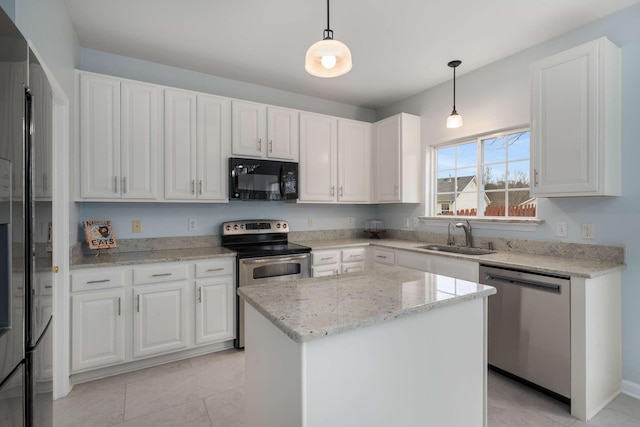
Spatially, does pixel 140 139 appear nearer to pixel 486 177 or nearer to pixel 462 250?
pixel 462 250

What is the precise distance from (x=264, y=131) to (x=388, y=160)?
156 cm

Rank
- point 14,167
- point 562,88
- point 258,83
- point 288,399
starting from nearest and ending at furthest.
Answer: point 14,167 → point 288,399 → point 562,88 → point 258,83

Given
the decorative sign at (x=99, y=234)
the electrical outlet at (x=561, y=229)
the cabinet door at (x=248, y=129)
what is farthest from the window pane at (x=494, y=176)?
the decorative sign at (x=99, y=234)

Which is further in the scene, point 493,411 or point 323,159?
point 323,159

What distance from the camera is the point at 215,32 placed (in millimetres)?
2564

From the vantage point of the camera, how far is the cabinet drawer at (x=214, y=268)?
2.77 meters

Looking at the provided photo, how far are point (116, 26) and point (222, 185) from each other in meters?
1.51

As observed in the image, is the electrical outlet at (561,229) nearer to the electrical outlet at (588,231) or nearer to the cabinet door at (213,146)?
the electrical outlet at (588,231)

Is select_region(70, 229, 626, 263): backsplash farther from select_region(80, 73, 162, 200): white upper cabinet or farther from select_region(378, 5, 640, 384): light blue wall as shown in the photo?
select_region(80, 73, 162, 200): white upper cabinet

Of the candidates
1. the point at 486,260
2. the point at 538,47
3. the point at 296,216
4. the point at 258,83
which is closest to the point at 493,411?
the point at 486,260

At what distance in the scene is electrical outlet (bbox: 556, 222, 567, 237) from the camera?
257cm

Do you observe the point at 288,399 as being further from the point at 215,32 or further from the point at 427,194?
the point at 427,194

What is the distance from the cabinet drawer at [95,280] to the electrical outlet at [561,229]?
355 cm

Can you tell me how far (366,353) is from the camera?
115 cm
